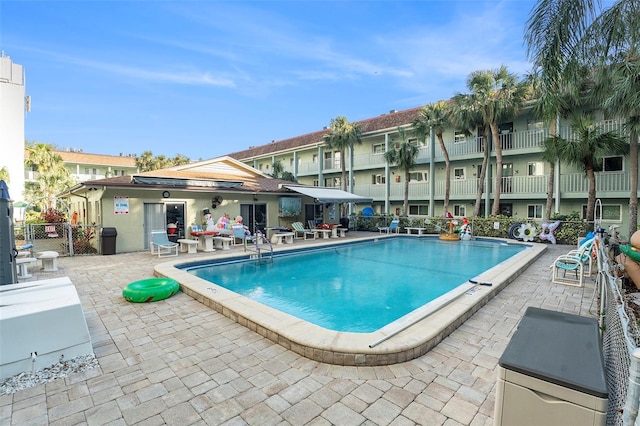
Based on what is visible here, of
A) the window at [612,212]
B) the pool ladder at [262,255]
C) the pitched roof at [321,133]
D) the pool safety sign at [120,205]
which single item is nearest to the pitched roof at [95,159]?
the pitched roof at [321,133]

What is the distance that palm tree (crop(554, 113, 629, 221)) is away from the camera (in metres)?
16.0

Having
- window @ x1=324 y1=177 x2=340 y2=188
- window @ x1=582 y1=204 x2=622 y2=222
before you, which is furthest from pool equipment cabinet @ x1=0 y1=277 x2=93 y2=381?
window @ x1=324 y1=177 x2=340 y2=188

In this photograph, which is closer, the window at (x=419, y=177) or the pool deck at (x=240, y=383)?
the pool deck at (x=240, y=383)

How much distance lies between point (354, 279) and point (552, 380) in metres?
8.97

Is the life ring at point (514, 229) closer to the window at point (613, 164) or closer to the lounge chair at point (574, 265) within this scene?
the window at point (613, 164)

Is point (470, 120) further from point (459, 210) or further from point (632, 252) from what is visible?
point (632, 252)

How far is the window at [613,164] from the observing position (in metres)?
19.2

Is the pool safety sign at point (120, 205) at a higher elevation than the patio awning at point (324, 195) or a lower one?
lower

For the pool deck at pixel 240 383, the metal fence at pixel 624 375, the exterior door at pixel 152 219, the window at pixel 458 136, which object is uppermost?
the window at pixel 458 136

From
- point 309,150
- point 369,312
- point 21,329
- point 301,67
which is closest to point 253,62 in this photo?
point 301,67

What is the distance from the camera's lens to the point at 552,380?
2062 mm

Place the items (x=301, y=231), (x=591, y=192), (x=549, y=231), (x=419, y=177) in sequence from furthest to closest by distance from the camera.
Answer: (x=419, y=177) < (x=301, y=231) < (x=549, y=231) < (x=591, y=192)

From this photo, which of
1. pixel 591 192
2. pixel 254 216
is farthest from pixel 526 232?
pixel 254 216

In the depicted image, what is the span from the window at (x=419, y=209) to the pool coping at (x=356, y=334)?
21187 mm
